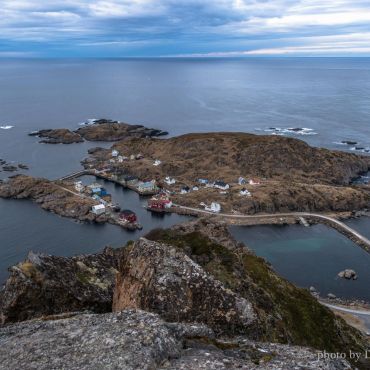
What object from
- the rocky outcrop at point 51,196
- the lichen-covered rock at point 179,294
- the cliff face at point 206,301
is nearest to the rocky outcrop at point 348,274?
the cliff face at point 206,301

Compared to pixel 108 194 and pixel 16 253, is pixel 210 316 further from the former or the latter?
pixel 108 194

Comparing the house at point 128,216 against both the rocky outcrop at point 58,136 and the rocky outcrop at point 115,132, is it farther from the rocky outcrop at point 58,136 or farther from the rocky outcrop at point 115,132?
the rocky outcrop at point 115,132

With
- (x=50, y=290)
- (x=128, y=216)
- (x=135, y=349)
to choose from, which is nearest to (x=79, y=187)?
(x=128, y=216)

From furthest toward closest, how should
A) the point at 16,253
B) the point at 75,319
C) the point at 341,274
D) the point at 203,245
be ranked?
1. the point at 16,253
2. the point at 341,274
3. the point at 203,245
4. the point at 75,319

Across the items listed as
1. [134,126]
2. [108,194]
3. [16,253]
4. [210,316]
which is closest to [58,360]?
[210,316]

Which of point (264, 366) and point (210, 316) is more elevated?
point (264, 366)

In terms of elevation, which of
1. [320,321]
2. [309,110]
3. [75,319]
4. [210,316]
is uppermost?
[75,319]
